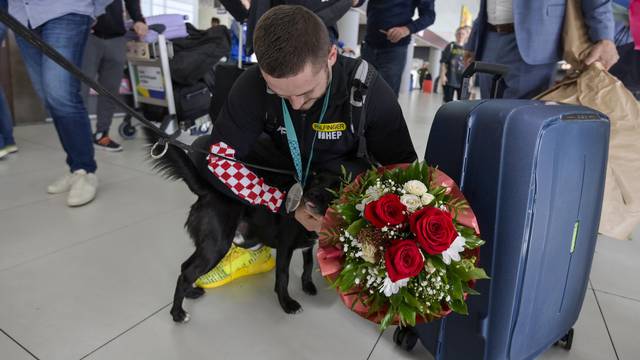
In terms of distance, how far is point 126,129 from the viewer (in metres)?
3.26

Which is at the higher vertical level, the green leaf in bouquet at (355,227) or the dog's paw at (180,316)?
the green leaf in bouquet at (355,227)

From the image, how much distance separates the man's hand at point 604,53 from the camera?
115 cm

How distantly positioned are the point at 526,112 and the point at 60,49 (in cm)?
186

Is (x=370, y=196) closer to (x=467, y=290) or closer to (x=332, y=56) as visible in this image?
(x=467, y=290)

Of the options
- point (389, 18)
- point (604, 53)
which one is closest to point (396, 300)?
point (604, 53)

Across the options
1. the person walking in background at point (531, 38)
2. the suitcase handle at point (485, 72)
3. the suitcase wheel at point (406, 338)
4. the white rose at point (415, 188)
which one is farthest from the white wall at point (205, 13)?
the white rose at point (415, 188)

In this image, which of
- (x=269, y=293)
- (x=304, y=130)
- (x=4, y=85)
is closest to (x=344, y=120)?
(x=304, y=130)

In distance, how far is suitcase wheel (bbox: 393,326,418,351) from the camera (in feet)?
3.26

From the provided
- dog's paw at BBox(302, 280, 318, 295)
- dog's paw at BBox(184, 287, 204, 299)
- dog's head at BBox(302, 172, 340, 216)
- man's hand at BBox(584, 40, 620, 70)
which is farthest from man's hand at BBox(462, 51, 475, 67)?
dog's paw at BBox(184, 287, 204, 299)

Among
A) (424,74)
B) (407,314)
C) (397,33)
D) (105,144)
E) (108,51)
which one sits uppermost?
(397,33)

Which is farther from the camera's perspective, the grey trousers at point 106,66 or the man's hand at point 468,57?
the grey trousers at point 106,66

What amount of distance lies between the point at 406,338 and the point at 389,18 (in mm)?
1667

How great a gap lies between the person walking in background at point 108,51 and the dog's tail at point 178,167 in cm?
202

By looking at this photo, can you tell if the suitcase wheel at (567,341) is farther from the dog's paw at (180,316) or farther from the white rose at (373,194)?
the dog's paw at (180,316)
